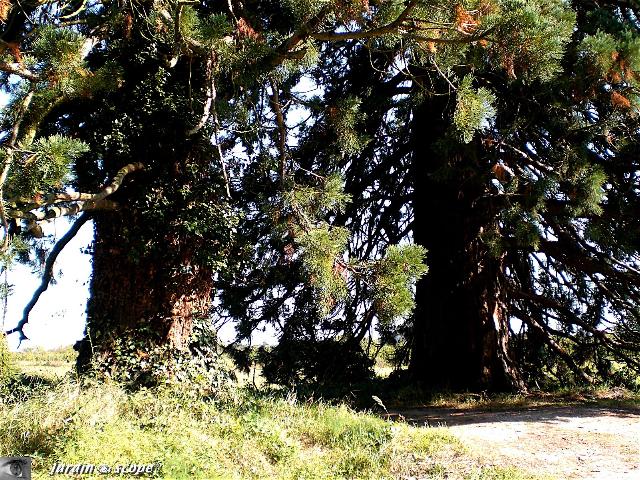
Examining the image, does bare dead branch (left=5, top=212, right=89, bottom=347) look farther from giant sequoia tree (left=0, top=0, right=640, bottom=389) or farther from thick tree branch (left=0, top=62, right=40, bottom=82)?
thick tree branch (left=0, top=62, right=40, bottom=82)

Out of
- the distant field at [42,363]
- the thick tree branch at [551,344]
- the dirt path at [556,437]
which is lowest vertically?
the dirt path at [556,437]

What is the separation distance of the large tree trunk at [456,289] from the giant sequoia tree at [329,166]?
3 centimetres

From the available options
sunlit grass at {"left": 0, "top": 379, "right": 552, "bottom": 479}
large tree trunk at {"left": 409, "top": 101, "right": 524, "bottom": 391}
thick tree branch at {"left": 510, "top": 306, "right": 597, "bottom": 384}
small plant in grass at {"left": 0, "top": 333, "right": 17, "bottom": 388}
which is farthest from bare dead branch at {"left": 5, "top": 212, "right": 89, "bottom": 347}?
thick tree branch at {"left": 510, "top": 306, "right": 597, "bottom": 384}

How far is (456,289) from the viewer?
8.38 m

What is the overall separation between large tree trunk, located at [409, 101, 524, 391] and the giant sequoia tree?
34 mm

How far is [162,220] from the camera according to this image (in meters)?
6.03

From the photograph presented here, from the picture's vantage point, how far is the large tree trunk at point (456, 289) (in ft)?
26.6

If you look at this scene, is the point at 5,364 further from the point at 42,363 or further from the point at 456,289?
the point at 456,289

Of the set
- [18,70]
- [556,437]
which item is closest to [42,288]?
[18,70]

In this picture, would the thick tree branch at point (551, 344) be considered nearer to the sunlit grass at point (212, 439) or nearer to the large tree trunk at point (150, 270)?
the sunlit grass at point (212, 439)

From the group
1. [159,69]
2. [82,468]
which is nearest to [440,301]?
[159,69]

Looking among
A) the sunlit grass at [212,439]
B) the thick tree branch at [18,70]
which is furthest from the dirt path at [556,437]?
the thick tree branch at [18,70]

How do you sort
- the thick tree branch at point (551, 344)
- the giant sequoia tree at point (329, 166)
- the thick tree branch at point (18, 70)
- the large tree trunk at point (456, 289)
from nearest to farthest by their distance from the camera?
the thick tree branch at point (18, 70)
the giant sequoia tree at point (329, 166)
the large tree trunk at point (456, 289)
the thick tree branch at point (551, 344)

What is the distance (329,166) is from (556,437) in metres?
4.60
